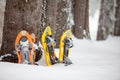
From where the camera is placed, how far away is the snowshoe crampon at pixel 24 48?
6.24m

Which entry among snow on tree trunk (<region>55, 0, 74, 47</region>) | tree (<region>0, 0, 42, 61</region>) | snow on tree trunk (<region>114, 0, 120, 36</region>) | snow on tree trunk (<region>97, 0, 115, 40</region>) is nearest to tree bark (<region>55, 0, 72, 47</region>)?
snow on tree trunk (<region>55, 0, 74, 47</region>)

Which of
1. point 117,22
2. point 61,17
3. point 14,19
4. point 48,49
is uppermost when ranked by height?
point 117,22

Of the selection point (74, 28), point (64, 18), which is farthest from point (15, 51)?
point (74, 28)

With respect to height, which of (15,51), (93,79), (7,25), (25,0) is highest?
(25,0)

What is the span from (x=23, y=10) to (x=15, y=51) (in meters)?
0.92

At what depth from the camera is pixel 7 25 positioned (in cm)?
659

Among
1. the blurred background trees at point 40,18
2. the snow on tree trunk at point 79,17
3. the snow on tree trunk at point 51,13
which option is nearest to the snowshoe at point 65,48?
the blurred background trees at point 40,18

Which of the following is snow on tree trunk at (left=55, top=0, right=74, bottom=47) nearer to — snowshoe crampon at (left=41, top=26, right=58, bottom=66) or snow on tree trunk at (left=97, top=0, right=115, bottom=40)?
snowshoe crampon at (left=41, top=26, right=58, bottom=66)

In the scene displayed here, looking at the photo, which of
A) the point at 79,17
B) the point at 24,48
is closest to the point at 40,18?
the point at 24,48

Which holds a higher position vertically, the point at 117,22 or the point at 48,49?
the point at 117,22

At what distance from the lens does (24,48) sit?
6.27 meters

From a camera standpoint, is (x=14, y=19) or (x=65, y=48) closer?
(x=14, y=19)

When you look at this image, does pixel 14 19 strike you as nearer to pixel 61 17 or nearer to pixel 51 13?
pixel 51 13

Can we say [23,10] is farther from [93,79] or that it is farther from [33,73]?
[93,79]
